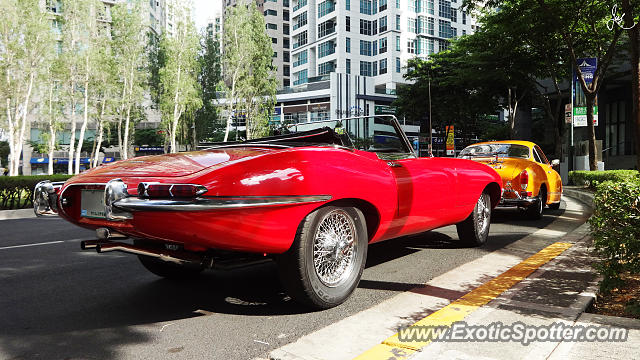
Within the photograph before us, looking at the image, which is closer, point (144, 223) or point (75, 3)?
point (144, 223)

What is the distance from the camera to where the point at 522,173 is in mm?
8031

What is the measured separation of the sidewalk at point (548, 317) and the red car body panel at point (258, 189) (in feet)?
3.57

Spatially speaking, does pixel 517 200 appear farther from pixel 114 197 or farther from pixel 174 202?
pixel 114 197

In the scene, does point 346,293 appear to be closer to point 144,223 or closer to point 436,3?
point 144,223

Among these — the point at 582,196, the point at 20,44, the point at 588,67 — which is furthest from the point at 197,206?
the point at 20,44

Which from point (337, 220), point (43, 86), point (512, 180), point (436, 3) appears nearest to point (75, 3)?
point (43, 86)

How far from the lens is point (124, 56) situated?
35.6 metres

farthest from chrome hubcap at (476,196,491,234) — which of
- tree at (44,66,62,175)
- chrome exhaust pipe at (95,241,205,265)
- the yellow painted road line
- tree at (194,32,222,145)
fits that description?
tree at (194,32,222,145)

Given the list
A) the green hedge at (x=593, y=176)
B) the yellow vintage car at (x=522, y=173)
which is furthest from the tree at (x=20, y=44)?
the green hedge at (x=593, y=176)

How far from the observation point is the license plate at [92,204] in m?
3.05

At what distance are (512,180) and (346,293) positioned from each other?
5716 millimetres

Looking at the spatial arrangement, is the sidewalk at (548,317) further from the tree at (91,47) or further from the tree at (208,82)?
the tree at (208,82)

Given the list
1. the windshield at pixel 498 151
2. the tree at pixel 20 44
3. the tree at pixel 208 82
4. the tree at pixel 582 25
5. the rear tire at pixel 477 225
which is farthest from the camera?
the tree at pixel 208 82

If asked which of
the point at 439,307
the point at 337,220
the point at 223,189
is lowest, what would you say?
the point at 439,307
